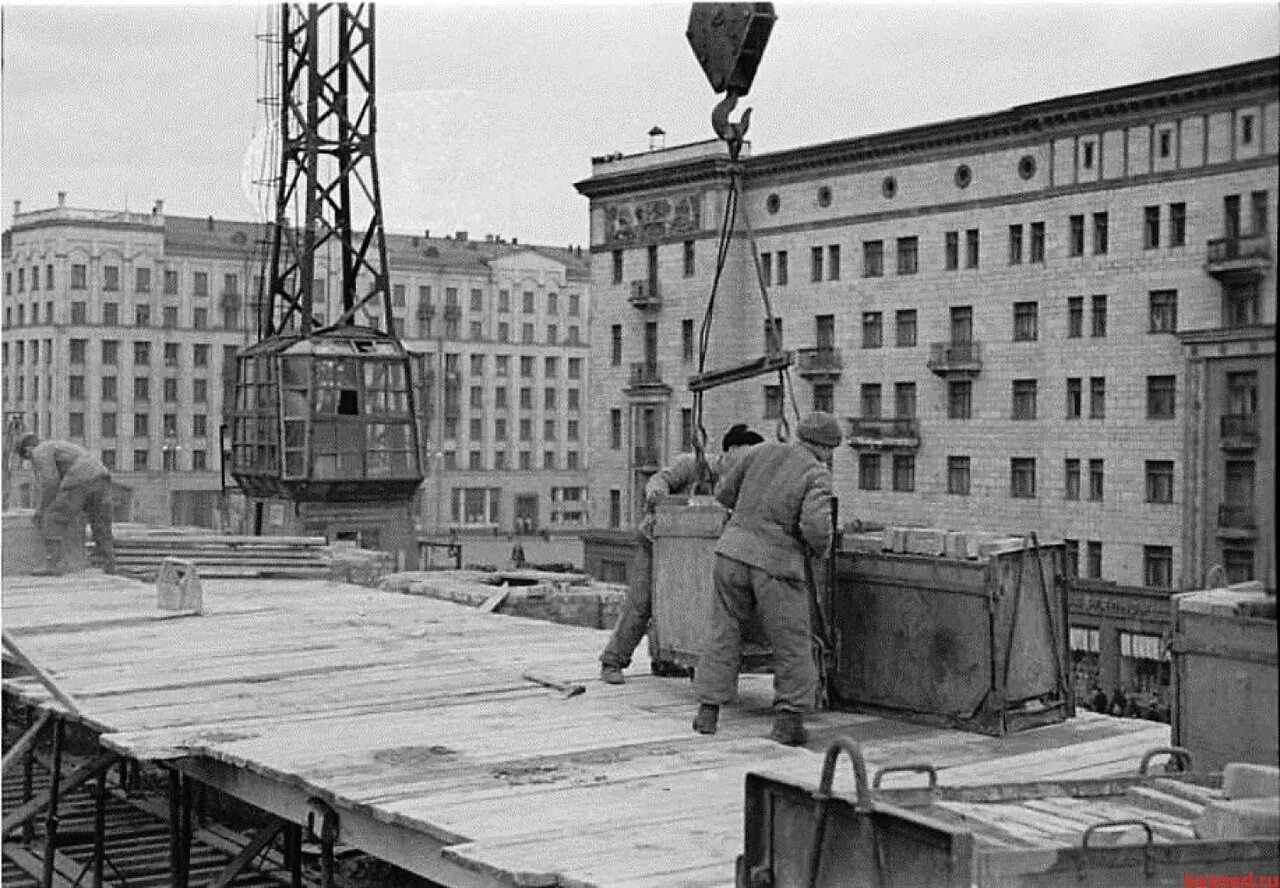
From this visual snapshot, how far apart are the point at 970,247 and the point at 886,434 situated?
4.44ft

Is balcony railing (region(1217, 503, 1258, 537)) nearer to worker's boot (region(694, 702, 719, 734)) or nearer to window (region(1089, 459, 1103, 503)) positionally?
Answer: worker's boot (region(694, 702, 719, 734))

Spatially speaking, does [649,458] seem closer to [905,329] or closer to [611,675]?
[905,329]

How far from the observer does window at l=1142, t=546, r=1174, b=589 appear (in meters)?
11.8

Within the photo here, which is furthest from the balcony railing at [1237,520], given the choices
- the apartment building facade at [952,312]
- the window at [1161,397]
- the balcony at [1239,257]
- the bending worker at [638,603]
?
the window at [1161,397]

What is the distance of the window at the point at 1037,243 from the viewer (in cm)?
1171

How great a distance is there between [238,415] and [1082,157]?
11741 millimetres

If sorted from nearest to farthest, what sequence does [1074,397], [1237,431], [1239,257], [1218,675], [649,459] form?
[1237,431] < [1239,257] < [1218,675] < [1074,397] < [649,459]

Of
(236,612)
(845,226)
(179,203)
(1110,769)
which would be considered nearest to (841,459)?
(845,226)

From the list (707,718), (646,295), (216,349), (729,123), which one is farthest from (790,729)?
(216,349)

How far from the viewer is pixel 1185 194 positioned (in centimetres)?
714

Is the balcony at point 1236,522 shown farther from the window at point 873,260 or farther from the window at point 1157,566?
the window at point 873,260

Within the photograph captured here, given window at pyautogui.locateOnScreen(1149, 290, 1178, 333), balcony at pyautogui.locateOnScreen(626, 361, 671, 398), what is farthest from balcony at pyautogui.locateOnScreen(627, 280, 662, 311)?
window at pyautogui.locateOnScreen(1149, 290, 1178, 333)

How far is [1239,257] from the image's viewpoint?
3.99 m

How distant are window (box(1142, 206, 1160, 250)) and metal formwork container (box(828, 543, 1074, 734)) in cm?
269
